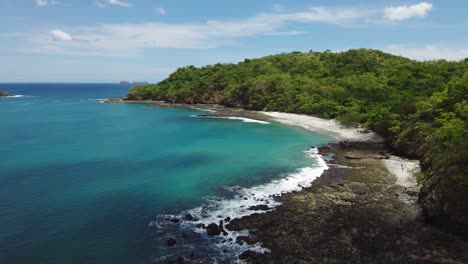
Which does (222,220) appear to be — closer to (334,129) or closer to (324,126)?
(334,129)

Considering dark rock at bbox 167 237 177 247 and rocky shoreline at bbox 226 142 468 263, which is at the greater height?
rocky shoreline at bbox 226 142 468 263

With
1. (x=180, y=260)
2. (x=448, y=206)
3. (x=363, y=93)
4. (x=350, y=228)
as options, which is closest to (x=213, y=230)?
(x=180, y=260)

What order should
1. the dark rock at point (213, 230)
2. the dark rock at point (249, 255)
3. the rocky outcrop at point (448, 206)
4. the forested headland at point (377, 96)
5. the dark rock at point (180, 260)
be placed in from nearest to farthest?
the dark rock at point (180, 260) → the dark rock at point (249, 255) → the rocky outcrop at point (448, 206) → the dark rock at point (213, 230) → the forested headland at point (377, 96)

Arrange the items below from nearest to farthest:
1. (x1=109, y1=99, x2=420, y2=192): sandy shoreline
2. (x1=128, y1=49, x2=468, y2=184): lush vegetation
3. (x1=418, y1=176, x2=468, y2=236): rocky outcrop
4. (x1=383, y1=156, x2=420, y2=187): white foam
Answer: (x1=418, y1=176, x2=468, y2=236): rocky outcrop → (x1=383, y1=156, x2=420, y2=187): white foam → (x1=109, y1=99, x2=420, y2=192): sandy shoreline → (x1=128, y1=49, x2=468, y2=184): lush vegetation

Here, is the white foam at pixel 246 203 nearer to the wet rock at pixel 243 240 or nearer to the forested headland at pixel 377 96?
the wet rock at pixel 243 240

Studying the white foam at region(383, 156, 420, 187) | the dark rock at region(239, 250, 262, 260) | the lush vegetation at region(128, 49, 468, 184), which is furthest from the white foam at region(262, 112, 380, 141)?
the dark rock at region(239, 250, 262, 260)

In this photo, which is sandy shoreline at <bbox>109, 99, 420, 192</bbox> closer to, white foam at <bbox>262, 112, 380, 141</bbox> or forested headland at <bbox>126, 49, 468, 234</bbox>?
white foam at <bbox>262, 112, 380, 141</bbox>

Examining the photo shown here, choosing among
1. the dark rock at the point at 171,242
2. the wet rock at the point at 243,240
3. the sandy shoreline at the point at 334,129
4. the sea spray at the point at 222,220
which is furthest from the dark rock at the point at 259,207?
the sandy shoreline at the point at 334,129
